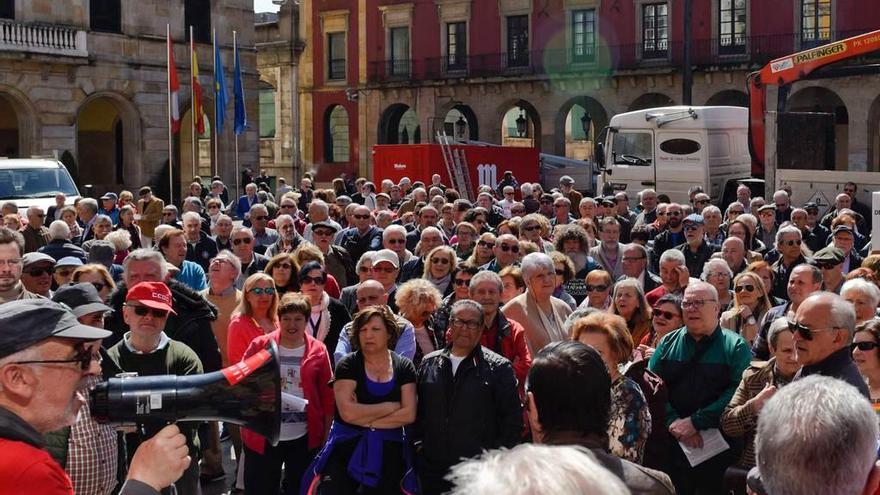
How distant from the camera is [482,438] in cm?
629

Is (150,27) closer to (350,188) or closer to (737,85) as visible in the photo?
(350,188)

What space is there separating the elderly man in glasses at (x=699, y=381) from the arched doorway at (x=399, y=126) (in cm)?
3933

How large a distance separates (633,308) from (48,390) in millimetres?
5111

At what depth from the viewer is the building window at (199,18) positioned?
32.7 metres

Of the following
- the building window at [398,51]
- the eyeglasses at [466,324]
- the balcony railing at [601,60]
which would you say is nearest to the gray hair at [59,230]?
the eyeglasses at [466,324]

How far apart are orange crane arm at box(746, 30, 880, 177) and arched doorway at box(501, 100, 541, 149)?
17.2 m

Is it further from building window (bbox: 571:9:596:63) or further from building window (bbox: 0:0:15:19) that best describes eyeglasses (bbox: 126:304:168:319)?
building window (bbox: 571:9:596:63)

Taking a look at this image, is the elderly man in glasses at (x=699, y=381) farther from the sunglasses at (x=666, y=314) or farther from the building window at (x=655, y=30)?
the building window at (x=655, y=30)

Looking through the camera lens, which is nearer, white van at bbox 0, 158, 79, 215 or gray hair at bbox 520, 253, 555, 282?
gray hair at bbox 520, 253, 555, 282

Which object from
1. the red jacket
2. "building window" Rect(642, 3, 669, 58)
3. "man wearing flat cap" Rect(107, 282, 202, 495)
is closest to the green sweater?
"man wearing flat cap" Rect(107, 282, 202, 495)

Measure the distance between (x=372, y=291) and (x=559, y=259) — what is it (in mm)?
2107

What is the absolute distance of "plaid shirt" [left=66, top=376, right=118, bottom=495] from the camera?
500 cm

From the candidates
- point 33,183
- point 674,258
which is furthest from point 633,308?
point 33,183

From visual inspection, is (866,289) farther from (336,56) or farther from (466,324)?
(336,56)
